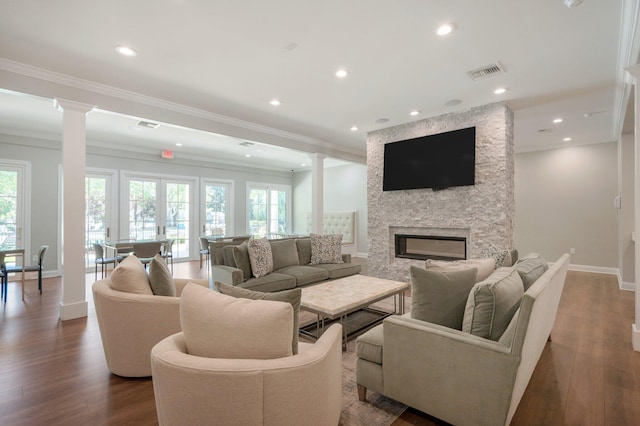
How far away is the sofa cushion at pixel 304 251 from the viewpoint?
4840 millimetres

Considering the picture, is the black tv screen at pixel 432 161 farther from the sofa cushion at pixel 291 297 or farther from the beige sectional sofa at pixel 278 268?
the sofa cushion at pixel 291 297

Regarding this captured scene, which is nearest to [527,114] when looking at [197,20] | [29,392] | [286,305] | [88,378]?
[197,20]

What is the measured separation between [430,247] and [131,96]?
191 inches

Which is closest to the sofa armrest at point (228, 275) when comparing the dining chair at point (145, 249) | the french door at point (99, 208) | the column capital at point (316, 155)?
the dining chair at point (145, 249)

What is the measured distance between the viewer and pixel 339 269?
457 centimetres

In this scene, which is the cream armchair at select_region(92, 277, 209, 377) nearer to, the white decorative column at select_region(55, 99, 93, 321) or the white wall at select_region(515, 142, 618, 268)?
the white decorative column at select_region(55, 99, 93, 321)

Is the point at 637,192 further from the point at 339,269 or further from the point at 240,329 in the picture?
the point at 240,329

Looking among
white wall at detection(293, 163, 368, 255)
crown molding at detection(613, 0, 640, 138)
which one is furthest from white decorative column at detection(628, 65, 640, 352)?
white wall at detection(293, 163, 368, 255)

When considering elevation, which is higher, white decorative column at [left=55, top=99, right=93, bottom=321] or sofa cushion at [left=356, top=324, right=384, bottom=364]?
white decorative column at [left=55, top=99, right=93, bottom=321]

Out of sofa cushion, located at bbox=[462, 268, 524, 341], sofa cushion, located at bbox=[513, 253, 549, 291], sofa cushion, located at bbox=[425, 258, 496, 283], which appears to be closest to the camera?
sofa cushion, located at bbox=[462, 268, 524, 341]

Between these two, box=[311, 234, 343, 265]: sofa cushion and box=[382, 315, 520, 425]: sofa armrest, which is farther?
box=[311, 234, 343, 265]: sofa cushion

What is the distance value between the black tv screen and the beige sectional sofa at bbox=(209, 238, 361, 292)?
172 centimetres

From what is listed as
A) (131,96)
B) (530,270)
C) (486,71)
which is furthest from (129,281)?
(486,71)

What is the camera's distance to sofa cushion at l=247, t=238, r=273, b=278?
13.2 feet
